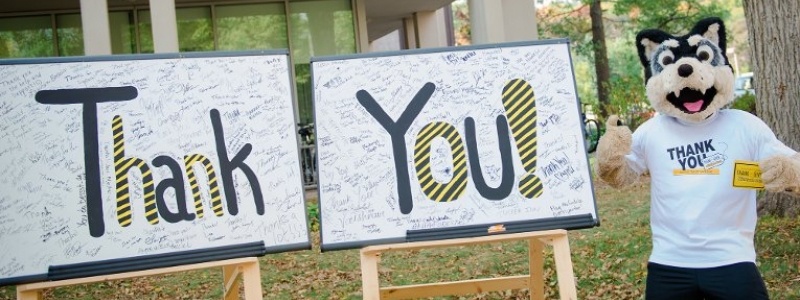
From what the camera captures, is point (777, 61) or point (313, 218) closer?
point (777, 61)

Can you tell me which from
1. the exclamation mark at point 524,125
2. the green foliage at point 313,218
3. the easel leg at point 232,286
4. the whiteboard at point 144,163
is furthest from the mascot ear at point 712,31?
the green foliage at point 313,218

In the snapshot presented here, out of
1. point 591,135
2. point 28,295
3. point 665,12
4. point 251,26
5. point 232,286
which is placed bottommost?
point 232,286

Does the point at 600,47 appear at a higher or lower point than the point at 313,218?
higher

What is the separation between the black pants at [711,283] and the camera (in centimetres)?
370

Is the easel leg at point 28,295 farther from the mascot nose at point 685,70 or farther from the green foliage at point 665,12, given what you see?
the green foliage at point 665,12

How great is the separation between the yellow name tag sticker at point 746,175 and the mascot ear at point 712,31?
62cm

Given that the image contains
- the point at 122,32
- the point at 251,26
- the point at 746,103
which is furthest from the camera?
the point at 251,26

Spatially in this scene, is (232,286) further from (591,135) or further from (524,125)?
(591,135)

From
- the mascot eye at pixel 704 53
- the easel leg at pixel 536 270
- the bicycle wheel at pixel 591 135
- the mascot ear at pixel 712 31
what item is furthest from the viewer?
the bicycle wheel at pixel 591 135

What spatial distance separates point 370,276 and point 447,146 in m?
0.72

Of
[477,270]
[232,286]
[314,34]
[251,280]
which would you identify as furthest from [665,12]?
[251,280]

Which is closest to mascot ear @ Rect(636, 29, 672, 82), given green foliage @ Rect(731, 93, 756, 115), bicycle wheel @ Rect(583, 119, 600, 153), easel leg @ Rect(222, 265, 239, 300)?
easel leg @ Rect(222, 265, 239, 300)

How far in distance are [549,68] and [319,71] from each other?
1130mm

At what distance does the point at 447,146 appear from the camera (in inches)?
182
